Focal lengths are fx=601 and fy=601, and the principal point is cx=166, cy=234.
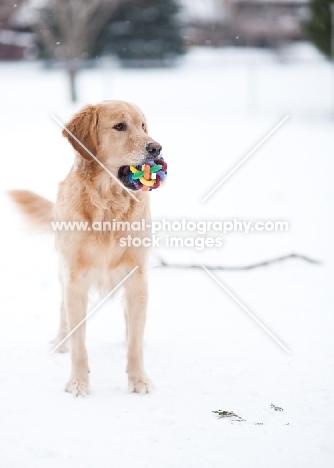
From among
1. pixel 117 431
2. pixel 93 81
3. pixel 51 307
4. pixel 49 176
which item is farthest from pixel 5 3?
pixel 117 431

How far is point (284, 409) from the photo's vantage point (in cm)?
311

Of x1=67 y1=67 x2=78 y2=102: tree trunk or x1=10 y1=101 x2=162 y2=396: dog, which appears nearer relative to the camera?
x1=10 y1=101 x2=162 y2=396: dog

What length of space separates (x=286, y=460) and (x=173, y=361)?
123 centimetres

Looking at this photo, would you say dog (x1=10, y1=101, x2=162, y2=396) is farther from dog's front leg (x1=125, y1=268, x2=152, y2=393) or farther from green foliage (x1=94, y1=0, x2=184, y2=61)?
green foliage (x1=94, y1=0, x2=184, y2=61)

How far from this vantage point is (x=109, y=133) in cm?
347

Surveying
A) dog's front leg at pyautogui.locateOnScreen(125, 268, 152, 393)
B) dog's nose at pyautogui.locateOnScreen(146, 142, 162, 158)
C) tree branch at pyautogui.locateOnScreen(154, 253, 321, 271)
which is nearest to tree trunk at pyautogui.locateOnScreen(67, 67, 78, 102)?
tree branch at pyautogui.locateOnScreen(154, 253, 321, 271)

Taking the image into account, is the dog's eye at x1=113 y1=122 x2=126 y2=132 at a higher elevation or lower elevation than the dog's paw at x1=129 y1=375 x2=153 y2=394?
higher

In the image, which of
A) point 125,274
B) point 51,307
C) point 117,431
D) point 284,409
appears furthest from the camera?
point 51,307

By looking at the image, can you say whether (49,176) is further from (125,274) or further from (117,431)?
(117,431)

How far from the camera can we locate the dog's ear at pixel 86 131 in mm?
3463

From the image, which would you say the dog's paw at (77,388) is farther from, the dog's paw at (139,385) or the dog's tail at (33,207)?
the dog's tail at (33,207)

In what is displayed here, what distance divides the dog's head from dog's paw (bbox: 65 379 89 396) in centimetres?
115

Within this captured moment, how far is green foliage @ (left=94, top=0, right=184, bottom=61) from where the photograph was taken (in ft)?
84.8

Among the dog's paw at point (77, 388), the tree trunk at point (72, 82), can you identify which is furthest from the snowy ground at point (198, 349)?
the tree trunk at point (72, 82)
